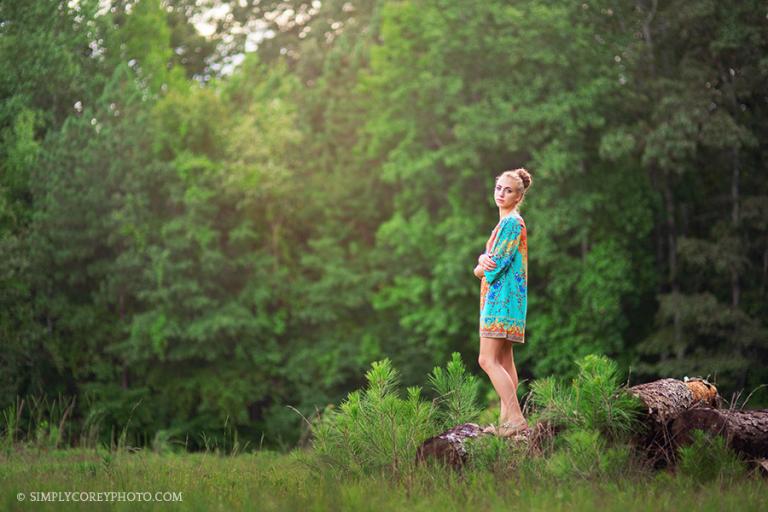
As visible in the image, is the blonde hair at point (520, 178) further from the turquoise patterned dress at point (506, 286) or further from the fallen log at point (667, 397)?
the fallen log at point (667, 397)

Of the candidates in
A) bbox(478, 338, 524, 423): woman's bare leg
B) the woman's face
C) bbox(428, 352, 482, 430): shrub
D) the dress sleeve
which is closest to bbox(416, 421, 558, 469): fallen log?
bbox(478, 338, 524, 423): woman's bare leg

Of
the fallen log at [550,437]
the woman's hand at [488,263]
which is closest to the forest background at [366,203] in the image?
the woman's hand at [488,263]

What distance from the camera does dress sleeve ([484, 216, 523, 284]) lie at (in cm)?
723

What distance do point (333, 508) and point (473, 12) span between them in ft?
63.9

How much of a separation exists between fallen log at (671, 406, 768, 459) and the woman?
1273mm

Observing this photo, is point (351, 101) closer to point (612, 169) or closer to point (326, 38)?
point (326, 38)

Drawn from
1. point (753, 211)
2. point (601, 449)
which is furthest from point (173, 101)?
point (601, 449)

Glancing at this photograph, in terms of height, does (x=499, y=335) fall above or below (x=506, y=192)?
below

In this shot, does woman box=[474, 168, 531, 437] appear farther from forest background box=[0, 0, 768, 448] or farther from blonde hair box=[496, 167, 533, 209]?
forest background box=[0, 0, 768, 448]

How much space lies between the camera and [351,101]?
91.9 ft

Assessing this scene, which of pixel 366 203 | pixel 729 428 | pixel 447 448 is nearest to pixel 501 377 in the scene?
pixel 447 448

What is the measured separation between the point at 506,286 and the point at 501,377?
717 millimetres

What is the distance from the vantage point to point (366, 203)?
1091 inches

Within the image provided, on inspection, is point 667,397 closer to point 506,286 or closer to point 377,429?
point 506,286
